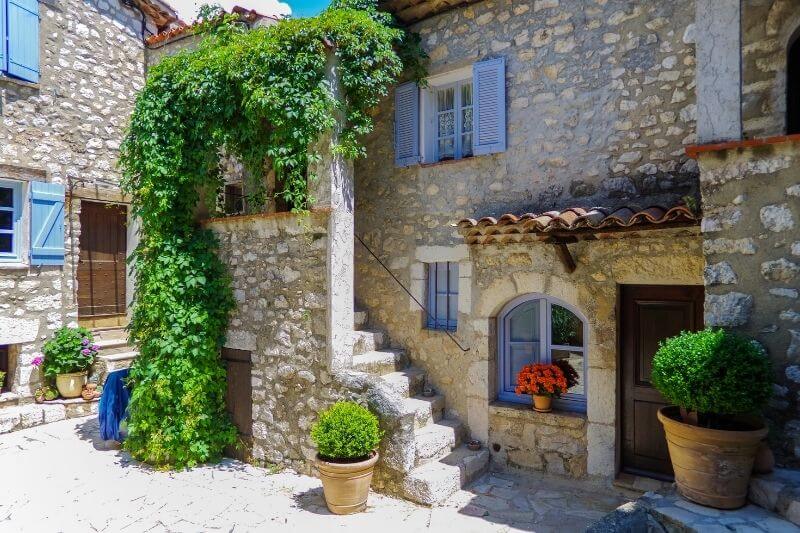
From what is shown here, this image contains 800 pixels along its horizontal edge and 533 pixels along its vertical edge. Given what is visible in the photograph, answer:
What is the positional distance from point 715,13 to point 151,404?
6.66m

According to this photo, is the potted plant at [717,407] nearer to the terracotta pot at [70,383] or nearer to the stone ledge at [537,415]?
the stone ledge at [537,415]

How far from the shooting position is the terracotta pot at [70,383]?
Answer: 8031mm

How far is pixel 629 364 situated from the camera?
209 inches

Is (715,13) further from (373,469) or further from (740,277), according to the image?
(373,469)

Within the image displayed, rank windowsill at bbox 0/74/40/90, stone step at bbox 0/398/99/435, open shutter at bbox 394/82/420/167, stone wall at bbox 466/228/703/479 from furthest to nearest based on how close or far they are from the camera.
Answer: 1. windowsill at bbox 0/74/40/90
2. stone step at bbox 0/398/99/435
3. open shutter at bbox 394/82/420/167
4. stone wall at bbox 466/228/703/479

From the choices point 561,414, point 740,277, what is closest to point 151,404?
point 561,414

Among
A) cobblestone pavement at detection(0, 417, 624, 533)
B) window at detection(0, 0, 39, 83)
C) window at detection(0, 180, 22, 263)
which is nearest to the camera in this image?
cobblestone pavement at detection(0, 417, 624, 533)

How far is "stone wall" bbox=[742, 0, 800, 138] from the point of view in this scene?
387 cm

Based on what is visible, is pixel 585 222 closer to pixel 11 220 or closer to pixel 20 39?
pixel 11 220

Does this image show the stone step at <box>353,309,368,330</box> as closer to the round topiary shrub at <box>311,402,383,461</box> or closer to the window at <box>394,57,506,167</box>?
the round topiary shrub at <box>311,402,383,461</box>

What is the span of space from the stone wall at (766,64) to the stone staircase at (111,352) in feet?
28.0

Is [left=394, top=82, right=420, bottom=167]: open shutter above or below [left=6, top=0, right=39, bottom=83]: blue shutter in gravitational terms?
below

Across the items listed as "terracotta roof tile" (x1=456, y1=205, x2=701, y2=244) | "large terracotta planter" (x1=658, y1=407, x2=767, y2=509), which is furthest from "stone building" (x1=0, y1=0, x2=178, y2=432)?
"large terracotta planter" (x1=658, y1=407, x2=767, y2=509)

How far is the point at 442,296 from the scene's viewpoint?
6.53 m
